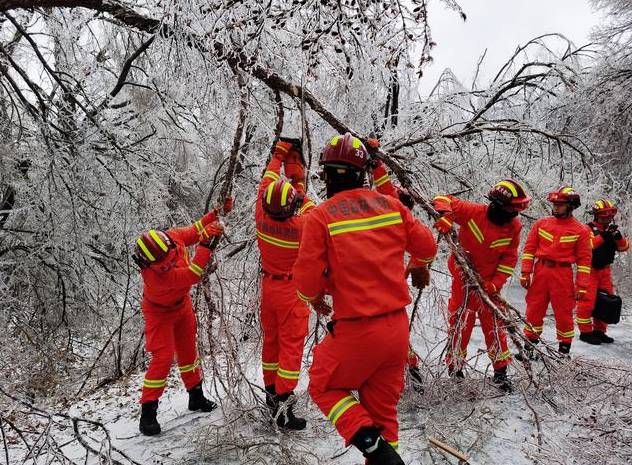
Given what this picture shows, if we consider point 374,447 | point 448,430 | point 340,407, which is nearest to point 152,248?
point 340,407

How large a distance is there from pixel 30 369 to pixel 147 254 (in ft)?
12.9

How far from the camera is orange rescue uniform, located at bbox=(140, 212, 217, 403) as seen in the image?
12.6ft

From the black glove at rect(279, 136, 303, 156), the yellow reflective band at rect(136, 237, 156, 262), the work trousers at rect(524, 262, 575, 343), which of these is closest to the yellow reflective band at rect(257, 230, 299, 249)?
the black glove at rect(279, 136, 303, 156)

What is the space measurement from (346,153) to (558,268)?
3811 millimetres

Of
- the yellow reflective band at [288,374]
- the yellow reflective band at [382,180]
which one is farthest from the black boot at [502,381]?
the yellow reflective band at [382,180]

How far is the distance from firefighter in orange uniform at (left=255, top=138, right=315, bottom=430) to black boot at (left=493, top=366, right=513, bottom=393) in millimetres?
1852

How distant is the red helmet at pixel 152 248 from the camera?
378 cm

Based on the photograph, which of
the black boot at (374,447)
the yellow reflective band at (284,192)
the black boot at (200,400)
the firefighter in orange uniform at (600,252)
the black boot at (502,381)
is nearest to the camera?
the black boot at (374,447)

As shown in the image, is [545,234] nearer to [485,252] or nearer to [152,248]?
[485,252]

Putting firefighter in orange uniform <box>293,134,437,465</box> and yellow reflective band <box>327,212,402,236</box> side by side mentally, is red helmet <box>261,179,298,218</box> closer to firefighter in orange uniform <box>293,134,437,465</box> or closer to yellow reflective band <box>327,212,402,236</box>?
firefighter in orange uniform <box>293,134,437,465</box>

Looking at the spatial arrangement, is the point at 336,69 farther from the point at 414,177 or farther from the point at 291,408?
the point at 291,408

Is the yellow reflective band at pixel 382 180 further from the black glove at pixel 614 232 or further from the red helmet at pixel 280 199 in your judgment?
the black glove at pixel 614 232

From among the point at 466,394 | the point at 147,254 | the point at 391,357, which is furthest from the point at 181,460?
the point at 466,394

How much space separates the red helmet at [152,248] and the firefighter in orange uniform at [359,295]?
1.66 metres
